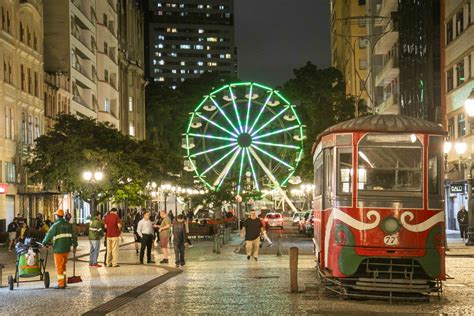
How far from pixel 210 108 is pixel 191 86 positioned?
50.0 m

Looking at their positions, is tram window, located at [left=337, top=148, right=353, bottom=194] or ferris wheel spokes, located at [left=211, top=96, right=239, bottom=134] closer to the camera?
tram window, located at [left=337, top=148, right=353, bottom=194]

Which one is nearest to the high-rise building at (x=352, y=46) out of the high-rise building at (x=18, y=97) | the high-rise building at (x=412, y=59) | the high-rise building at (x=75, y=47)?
the high-rise building at (x=412, y=59)

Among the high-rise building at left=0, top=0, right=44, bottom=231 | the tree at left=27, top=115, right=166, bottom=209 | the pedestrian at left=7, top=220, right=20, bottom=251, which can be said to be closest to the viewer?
the pedestrian at left=7, top=220, right=20, bottom=251

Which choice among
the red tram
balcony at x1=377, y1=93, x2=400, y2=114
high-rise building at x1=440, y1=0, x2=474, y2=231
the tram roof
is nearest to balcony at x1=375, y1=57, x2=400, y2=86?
balcony at x1=377, y1=93, x2=400, y2=114

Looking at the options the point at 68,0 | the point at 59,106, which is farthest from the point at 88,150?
the point at 68,0

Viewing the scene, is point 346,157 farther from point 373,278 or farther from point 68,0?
point 68,0

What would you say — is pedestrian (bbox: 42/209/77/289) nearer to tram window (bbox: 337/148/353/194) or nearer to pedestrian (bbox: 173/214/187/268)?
tram window (bbox: 337/148/353/194)

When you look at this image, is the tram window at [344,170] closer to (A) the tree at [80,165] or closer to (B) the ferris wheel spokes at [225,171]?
(A) the tree at [80,165]

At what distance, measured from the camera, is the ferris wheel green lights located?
61.4 meters

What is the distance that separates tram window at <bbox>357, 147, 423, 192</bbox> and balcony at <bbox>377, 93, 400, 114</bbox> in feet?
162

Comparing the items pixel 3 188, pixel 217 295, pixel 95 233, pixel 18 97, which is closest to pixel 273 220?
pixel 18 97

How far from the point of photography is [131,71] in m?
109

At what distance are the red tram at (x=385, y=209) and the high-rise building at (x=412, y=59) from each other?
34690 millimetres

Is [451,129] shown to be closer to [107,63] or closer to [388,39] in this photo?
[388,39]
